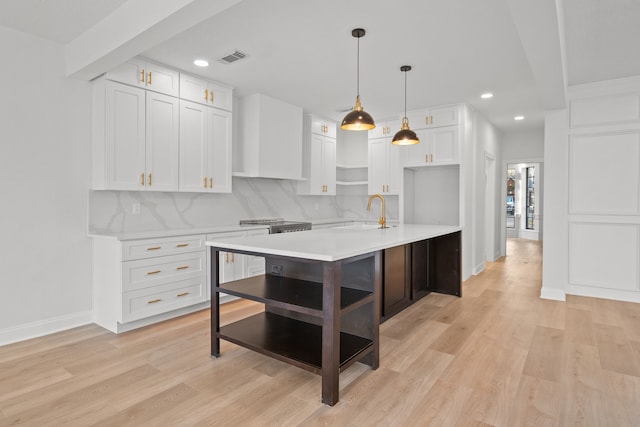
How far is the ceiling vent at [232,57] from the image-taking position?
3.35 meters

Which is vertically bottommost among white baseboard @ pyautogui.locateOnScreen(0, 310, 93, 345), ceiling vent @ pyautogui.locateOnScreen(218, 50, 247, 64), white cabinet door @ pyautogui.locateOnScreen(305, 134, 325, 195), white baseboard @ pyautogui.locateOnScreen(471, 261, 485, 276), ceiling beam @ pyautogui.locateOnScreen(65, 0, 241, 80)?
white baseboard @ pyautogui.locateOnScreen(0, 310, 93, 345)

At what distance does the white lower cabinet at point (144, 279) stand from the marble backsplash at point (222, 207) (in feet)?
1.24

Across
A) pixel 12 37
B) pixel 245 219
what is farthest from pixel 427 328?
pixel 12 37

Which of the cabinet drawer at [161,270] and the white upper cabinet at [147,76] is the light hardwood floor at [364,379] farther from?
the white upper cabinet at [147,76]

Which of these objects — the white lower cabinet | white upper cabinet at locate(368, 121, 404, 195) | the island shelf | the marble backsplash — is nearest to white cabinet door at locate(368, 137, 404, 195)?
white upper cabinet at locate(368, 121, 404, 195)

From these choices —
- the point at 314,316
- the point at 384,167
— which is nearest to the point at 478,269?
the point at 384,167

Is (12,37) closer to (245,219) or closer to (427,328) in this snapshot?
(245,219)

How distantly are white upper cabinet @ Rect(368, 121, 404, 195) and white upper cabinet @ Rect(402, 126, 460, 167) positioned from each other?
313 millimetres

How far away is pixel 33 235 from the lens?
10.0 ft

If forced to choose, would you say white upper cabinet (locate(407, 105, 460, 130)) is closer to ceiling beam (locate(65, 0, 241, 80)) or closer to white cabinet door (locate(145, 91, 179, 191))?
white cabinet door (locate(145, 91, 179, 191))

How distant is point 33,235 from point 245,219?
2354mm

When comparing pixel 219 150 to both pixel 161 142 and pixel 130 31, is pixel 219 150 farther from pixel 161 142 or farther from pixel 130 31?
pixel 130 31

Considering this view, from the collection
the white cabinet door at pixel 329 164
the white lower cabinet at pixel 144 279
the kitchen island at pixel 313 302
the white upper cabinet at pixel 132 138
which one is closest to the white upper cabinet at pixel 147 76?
the white upper cabinet at pixel 132 138

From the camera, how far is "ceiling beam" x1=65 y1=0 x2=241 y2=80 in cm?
217
